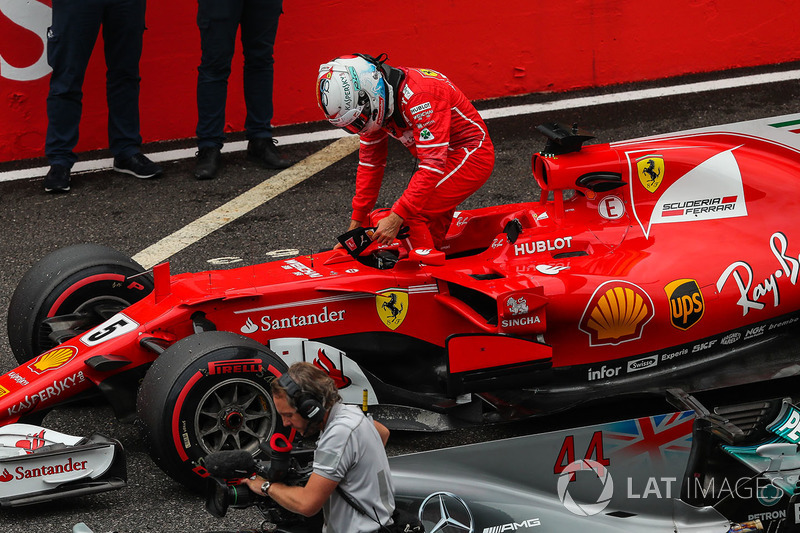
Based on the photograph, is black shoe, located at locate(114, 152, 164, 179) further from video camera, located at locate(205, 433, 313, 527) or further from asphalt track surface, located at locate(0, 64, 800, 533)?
video camera, located at locate(205, 433, 313, 527)

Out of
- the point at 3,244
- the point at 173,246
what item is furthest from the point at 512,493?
the point at 3,244

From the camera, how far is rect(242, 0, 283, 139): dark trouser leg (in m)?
8.95

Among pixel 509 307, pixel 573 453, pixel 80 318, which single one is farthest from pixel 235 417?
pixel 573 453

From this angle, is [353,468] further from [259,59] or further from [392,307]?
[259,59]

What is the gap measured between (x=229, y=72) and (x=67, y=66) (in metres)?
1.25

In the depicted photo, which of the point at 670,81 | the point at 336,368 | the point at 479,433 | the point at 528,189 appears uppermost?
the point at 670,81

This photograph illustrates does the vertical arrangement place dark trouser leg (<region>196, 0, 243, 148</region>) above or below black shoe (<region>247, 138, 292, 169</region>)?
above

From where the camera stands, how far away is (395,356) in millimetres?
5820

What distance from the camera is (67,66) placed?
8547mm

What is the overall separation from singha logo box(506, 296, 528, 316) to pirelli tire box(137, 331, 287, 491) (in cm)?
119

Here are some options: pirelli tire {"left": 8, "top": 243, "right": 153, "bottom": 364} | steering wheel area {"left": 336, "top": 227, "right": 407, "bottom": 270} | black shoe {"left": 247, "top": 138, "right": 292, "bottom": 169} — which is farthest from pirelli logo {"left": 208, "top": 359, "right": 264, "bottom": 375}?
black shoe {"left": 247, "top": 138, "right": 292, "bottom": 169}

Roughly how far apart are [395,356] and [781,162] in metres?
2.44

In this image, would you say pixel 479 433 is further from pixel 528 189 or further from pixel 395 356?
pixel 528 189

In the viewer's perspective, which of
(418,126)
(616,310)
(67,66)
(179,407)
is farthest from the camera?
(67,66)
